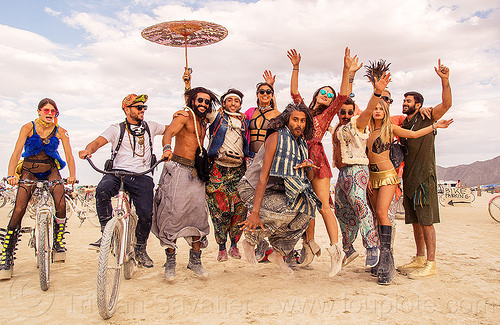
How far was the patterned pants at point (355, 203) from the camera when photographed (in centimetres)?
488

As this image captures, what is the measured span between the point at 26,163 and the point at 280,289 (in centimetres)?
384

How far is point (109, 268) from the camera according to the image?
12.3 feet

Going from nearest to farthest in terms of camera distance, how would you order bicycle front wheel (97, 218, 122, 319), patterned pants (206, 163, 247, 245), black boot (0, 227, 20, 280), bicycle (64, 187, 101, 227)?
bicycle front wheel (97, 218, 122, 319) < black boot (0, 227, 20, 280) < patterned pants (206, 163, 247, 245) < bicycle (64, 187, 101, 227)

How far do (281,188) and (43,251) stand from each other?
2890mm

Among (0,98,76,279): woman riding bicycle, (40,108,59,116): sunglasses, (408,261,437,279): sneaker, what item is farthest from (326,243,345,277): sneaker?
(40,108,59,116): sunglasses

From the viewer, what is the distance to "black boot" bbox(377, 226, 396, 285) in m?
4.80

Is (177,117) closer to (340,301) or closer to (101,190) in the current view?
(101,190)

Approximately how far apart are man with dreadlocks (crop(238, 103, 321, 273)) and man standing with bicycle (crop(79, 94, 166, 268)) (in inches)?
51.4

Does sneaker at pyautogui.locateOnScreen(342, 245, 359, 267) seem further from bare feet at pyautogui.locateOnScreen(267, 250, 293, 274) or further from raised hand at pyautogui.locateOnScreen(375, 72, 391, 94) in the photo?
raised hand at pyautogui.locateOnScreen(375, 72, 391, 94)

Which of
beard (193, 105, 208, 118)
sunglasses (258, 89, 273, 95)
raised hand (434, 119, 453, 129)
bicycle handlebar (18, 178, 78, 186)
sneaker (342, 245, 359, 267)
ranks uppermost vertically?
sunglasses (258, 89, 273, 95)

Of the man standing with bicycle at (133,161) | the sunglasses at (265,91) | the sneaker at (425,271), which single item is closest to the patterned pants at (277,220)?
the man standing with bicycle at (133,161)

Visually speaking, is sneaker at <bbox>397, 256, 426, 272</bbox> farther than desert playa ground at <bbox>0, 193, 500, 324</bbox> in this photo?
Yes

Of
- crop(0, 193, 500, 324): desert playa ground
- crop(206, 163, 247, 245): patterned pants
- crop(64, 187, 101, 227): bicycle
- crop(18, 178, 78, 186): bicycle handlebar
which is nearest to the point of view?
crop(0, 193, 500, 324): desert playa ground

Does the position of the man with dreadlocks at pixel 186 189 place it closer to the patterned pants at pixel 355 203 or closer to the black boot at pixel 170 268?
the black boot at pixel 170 268
